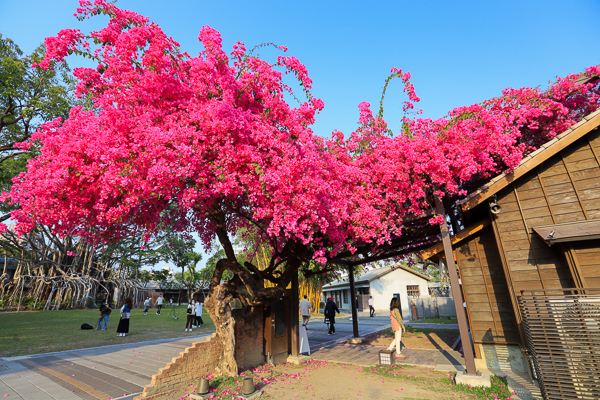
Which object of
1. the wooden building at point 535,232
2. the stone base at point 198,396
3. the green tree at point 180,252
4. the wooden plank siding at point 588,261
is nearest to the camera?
the stone base at point 198,396

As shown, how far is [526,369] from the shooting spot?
23.8 ft

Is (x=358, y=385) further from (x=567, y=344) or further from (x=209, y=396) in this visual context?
(x=567, y=344)

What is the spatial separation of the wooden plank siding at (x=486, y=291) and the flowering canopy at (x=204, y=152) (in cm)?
225

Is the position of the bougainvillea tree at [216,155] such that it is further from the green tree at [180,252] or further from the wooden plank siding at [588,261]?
the green tree at [180,252]

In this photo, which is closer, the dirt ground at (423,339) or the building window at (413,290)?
the dirt ground at (423,339)

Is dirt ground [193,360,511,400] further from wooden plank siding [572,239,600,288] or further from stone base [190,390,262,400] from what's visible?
wooden plank siding [572,239,600,288]

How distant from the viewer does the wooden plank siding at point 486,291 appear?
7.85m

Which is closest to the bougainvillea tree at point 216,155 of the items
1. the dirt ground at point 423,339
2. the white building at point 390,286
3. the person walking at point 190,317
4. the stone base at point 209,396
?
the stone base at point 209,396

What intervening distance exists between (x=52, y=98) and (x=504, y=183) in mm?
19874

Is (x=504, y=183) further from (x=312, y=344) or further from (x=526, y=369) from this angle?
(x=312, y=344)

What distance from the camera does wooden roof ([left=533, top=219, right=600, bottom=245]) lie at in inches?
243

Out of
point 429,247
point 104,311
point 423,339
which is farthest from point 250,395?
point 104,311

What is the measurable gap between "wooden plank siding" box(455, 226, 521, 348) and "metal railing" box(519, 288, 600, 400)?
9.18ft

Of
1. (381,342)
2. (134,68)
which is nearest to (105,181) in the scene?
(134,68)
